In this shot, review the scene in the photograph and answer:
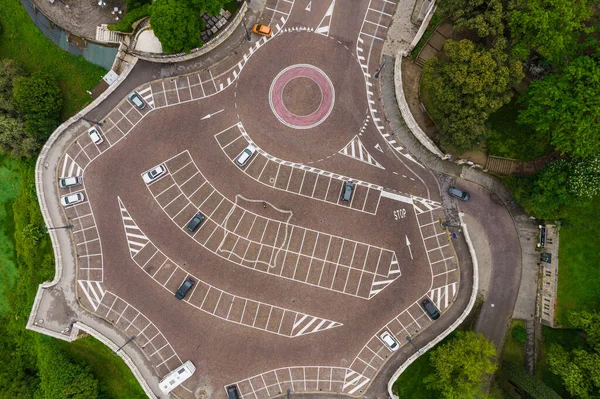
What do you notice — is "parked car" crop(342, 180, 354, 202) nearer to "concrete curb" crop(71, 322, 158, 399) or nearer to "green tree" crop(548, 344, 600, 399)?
"green tree" crop(548, 344, 600, 399)

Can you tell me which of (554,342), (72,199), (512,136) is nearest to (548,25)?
(512,136)

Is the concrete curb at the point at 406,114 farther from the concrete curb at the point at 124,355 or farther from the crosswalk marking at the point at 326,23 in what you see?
the concrete curb at the point at 124,355

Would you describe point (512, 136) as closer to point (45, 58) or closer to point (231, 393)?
point (231, 393)

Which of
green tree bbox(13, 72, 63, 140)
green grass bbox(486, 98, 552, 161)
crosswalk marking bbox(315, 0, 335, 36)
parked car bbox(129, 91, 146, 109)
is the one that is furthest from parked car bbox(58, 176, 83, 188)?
green grass bbox(486, 98, 552, 161)

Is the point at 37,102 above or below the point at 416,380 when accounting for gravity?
above

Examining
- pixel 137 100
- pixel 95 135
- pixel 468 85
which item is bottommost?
pixel 95 135

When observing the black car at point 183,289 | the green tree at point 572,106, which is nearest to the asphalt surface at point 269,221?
the black car at point 183,289
